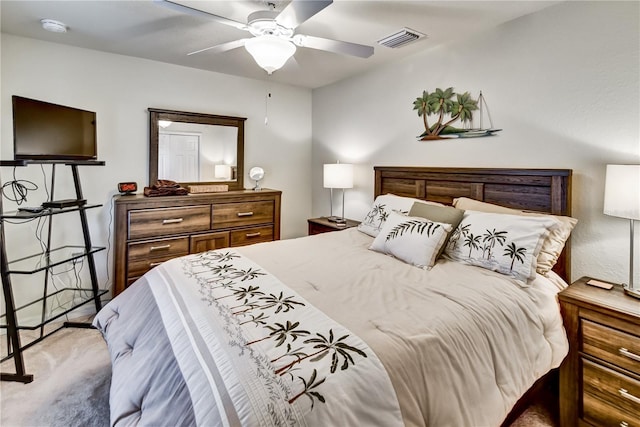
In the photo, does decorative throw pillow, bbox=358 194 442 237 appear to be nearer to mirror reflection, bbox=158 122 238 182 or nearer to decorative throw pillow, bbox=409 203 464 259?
decorative throw pillow, bbox=409 203 464 259

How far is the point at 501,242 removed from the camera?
194 cm

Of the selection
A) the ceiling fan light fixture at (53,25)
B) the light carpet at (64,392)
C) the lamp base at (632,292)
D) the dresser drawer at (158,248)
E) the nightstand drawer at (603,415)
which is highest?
the ceiling fan light fixture at (53,25)

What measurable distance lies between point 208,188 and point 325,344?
288cm

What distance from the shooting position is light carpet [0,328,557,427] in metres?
1.79

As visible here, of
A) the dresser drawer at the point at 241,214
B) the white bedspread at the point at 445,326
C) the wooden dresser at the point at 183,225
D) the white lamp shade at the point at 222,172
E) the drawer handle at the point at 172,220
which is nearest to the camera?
the white bedspread at the point at 445,326

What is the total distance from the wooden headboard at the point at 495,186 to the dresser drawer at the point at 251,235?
1443 millimetres

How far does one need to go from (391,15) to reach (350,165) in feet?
5.30

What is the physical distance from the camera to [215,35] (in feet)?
8.78

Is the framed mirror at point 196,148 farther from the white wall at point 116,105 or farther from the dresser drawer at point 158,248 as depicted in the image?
the dresser drawer at point 158,248

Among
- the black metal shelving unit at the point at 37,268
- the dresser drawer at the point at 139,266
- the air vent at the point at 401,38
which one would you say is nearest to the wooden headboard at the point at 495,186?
the air vent at the point at 401,38

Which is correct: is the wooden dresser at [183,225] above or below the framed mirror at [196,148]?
below

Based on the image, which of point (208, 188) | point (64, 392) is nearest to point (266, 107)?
point (208, 188)

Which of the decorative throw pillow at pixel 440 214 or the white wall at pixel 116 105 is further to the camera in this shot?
the white wall at pixel 116 105

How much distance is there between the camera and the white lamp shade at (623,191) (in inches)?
64.8
